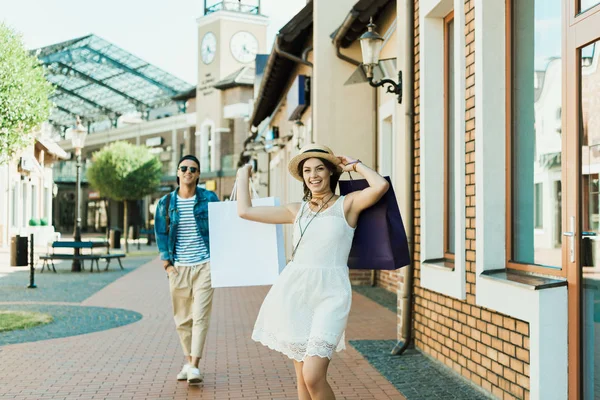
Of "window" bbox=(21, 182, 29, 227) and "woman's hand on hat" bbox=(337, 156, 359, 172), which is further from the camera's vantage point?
"window" bbox=(21, 182, 29, 227)

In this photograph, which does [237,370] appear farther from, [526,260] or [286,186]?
[286,186]

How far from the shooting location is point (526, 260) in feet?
17.1

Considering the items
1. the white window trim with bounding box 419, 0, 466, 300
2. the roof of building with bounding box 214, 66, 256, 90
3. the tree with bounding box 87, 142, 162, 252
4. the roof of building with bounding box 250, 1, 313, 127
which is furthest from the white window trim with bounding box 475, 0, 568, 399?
the roof of building with bounding box 214, 66, 256, 90

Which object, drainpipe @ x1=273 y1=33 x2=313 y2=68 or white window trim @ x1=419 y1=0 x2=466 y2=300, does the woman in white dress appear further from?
drainpipe @ x1=273 y1=33 x2=313 y2=68

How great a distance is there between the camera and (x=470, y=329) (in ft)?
Answer: 19.0

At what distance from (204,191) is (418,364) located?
7.97 feet

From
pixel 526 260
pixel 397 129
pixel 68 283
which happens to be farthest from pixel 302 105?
pixel 526 260

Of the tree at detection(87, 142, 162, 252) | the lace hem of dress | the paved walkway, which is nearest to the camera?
the lace hem of dress

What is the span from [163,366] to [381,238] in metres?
3.36

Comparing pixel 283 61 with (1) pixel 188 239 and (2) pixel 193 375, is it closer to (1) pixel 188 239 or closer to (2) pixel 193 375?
(1) pixel 188 239

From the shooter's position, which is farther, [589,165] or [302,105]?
[302,105]

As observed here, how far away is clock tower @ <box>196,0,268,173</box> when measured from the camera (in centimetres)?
5094

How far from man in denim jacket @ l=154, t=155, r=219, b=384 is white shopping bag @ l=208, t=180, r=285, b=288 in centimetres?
100

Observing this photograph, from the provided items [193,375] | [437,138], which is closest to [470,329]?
[437,138]
